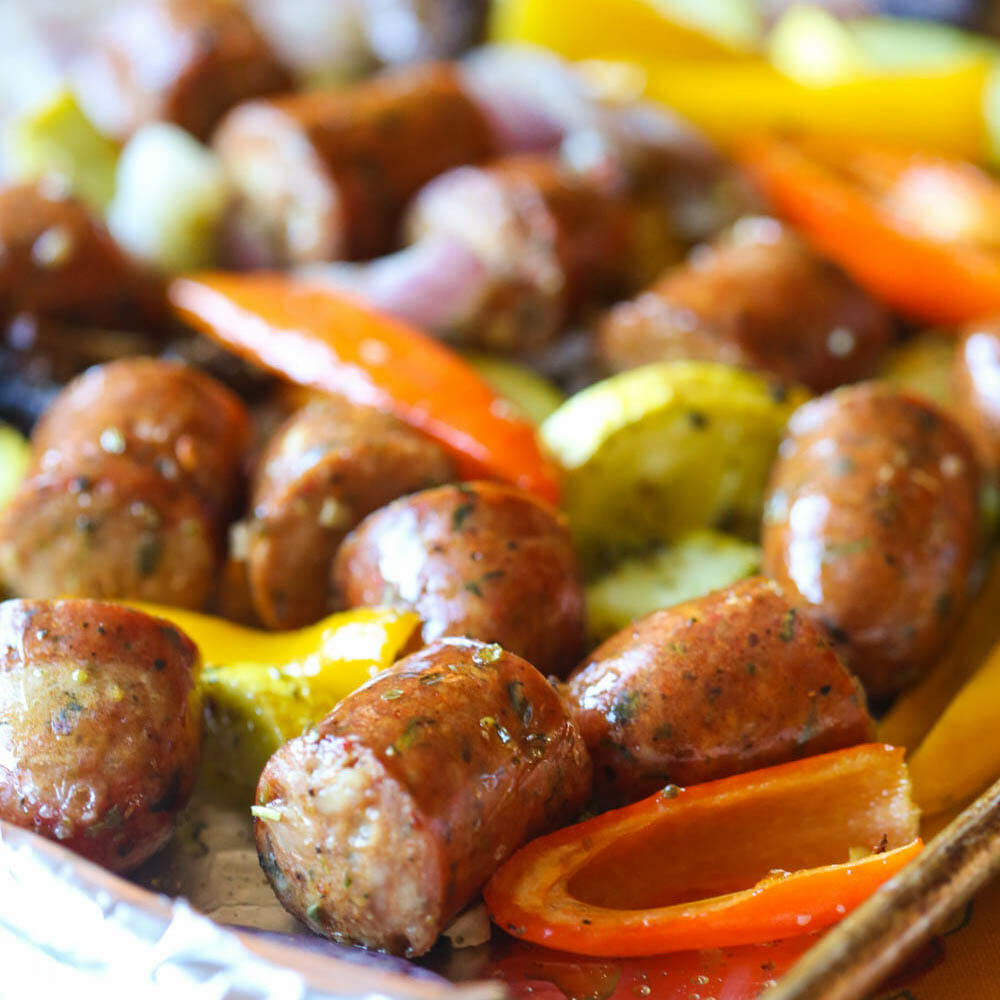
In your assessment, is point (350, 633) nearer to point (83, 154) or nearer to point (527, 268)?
point (527, 268)

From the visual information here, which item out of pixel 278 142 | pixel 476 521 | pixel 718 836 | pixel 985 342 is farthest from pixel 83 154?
pixel 718 836

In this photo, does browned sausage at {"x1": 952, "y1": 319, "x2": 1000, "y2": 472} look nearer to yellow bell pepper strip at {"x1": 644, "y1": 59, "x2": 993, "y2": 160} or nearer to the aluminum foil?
yellow bell pepper strip at {"x1": 644, "y1": 59, "x2": 993, "y2": 160}

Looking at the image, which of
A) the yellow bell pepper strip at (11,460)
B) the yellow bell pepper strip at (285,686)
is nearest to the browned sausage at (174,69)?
the yellow bell pepper strip at (11,460)

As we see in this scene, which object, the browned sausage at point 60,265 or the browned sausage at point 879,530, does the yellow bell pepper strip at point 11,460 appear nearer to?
the browned sausage at point 60,265

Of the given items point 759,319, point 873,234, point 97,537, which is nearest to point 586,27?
point 873,234

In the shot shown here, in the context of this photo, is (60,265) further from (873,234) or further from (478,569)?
(873,234)

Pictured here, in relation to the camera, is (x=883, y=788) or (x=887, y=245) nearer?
(x=883, y=788)

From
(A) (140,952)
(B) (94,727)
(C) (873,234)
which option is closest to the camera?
(A) (140,952)
